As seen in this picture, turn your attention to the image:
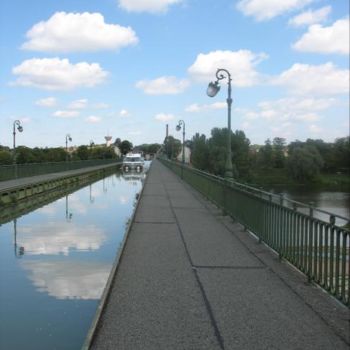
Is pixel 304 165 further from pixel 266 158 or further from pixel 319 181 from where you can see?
pixel 266 158

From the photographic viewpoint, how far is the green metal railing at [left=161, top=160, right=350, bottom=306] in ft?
18.9

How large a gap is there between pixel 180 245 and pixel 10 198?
15.6m

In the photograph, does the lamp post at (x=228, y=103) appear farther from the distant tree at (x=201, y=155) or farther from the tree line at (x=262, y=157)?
the distant tree at (x=201, y=155)

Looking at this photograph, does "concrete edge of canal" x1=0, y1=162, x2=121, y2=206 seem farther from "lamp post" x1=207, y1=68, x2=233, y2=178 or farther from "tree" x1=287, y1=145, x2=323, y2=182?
"tree" x1=287, y1=145, x2=323, y2=182

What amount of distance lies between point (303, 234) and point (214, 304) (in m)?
1.84

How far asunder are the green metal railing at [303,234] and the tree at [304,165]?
124343 millimetres

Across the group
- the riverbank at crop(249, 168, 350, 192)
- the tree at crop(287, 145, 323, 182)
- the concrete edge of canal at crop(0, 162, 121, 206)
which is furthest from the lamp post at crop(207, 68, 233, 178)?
the tree at crop(287, 145, 323, 182)

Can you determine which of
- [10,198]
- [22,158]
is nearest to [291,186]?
[22,158]

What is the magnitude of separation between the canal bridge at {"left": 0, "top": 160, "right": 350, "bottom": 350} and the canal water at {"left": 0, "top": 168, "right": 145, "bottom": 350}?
0.59 m

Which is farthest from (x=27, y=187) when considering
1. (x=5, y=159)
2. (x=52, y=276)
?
(x=5, y=159)

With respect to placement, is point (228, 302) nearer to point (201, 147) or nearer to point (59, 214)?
point (59, 214)

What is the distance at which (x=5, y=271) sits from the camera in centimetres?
929

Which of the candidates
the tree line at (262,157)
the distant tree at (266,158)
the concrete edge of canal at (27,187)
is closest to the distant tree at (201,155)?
the tree line at (262,157)

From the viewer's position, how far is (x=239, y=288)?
267 inches
